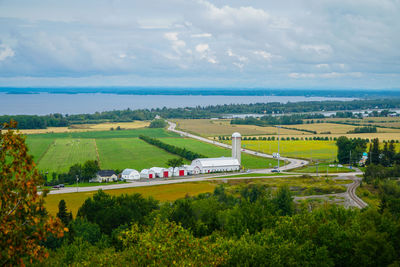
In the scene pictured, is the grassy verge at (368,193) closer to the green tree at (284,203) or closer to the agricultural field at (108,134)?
the green tree at (284,203)

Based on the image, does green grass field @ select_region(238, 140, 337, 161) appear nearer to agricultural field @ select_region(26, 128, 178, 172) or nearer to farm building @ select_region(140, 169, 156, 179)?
agricultural field @ select_region(26, 128, 178, 172)

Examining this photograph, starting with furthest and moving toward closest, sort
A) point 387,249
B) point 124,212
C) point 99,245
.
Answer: point 124,212 < point 99,245 < point 387,249

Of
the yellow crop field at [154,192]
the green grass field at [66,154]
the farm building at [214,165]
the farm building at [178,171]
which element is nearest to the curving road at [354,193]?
the yellow crop field at [154,192]

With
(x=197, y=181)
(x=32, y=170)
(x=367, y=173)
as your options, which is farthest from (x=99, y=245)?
(x=367, y=173)

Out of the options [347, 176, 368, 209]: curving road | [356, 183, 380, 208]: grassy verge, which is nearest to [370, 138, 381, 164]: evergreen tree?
[347, 176, 368, 209]: curving road

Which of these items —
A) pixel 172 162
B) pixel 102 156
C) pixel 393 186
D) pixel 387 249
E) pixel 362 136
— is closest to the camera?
pixel 387 249

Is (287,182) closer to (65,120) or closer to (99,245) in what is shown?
(99,245)

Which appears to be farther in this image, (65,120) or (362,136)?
(65,120)
